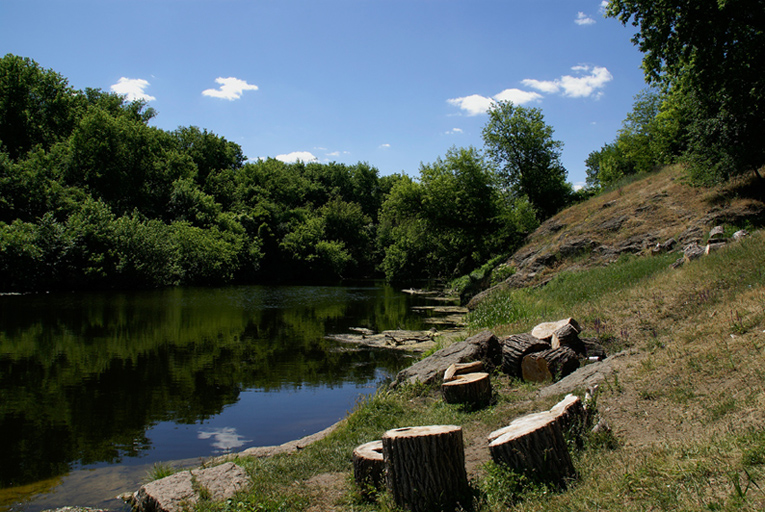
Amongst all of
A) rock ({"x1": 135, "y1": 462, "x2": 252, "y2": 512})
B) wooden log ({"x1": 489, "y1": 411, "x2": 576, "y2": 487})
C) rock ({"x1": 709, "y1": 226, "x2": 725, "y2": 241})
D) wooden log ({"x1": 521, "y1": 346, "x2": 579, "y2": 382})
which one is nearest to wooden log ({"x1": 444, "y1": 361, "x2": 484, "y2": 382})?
wooden log ({"x1": 521, "y1": 346, "x2": 579, "y2": 382})

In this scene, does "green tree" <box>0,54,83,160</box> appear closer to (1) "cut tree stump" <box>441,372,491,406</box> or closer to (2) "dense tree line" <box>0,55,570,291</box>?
(2) "dense tree line" <box>0,55,570,291</box>

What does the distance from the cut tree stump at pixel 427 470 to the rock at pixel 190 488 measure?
200 cm

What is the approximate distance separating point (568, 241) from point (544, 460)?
20.2 m

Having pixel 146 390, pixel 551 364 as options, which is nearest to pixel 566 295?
pixel 551 364

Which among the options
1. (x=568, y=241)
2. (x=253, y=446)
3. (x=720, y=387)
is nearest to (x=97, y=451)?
(x=253, y=446)

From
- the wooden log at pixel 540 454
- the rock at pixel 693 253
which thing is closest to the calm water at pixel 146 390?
A: the wooden log at pixel 540 454

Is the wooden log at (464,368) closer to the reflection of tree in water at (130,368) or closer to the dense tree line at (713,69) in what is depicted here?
the reflection of tree in water at (130,368)

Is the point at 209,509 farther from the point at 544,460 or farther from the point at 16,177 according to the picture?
the point at 16,177

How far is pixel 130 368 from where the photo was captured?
→ 13.7 meters

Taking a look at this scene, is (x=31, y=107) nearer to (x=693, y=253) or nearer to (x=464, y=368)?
(x=464, y=368)

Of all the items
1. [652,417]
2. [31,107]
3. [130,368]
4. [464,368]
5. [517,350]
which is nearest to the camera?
[652,417]

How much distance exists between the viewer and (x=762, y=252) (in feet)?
33.0

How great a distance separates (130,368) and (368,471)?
36.4 ft

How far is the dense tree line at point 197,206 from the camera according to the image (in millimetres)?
35844
